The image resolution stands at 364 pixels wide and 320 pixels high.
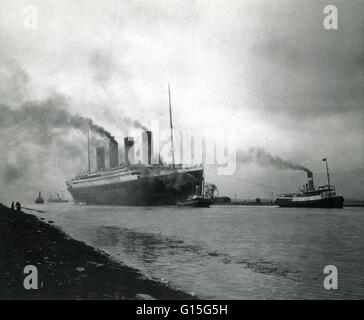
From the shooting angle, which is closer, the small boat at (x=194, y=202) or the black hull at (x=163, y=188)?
the small boat at (x=194, y=202)

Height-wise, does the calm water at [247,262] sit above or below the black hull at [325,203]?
above

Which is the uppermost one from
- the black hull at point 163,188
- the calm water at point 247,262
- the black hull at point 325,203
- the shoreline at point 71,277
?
the black hull at point 163,188

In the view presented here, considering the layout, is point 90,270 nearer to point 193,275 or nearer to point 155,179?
point 193,275

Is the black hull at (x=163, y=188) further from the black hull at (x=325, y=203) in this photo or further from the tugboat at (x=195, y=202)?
the black hull at (x=325, y=203)

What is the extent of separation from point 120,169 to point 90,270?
77.6 m

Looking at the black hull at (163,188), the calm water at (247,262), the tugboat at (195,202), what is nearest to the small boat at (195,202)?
the tugboat at (195,202)

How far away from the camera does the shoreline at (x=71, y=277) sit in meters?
8.90

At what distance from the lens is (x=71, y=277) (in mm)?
10531

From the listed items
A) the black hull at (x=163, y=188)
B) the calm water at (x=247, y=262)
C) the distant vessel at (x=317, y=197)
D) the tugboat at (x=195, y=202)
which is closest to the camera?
the calm water at (x=247, y=262)

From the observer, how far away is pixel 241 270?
46.3ft

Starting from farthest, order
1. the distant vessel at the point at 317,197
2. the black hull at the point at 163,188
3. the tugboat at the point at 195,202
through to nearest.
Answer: the black hull at the point at 163,188, the tugboat at the point at 195,202, the distant vessel at the point at 317,197

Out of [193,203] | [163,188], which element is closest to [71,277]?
[193,203]
